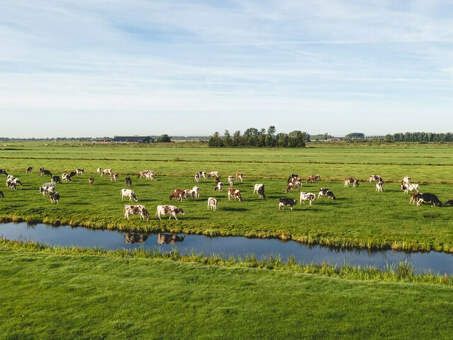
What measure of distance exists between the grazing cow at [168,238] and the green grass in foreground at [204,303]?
583 centimetres

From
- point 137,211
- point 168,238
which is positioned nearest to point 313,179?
point 137,211

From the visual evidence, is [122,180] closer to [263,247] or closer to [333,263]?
[263,247]

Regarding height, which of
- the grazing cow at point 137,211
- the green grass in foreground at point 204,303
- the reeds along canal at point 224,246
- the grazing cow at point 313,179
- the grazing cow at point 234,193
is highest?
the grazing cow at point 313,179

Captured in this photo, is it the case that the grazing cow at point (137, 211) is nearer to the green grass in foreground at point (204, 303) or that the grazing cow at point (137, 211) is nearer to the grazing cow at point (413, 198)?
the green grass in foreground at point (204, 303)

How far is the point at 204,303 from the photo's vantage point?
13.0 metres

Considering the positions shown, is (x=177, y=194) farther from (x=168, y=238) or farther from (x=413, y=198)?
(x=413, y=198)

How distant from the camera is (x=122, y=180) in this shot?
50.3 metres

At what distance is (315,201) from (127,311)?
2575 cm

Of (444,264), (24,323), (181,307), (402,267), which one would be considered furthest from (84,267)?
(444,264)

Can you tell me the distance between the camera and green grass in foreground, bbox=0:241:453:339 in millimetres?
11156

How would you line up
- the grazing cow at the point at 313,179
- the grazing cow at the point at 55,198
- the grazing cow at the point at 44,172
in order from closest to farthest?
the grazing cow at the point at 55,198, the grazing cow at the point at 313,179, the grazing cow at the point at 44,172

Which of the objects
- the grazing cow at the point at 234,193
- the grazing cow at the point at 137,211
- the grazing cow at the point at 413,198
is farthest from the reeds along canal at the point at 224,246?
the grazing cow at the point at 413,198

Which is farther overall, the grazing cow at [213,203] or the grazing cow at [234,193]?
the grazing cow at [234,193]

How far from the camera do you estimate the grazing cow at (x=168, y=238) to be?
2298 centimetres
